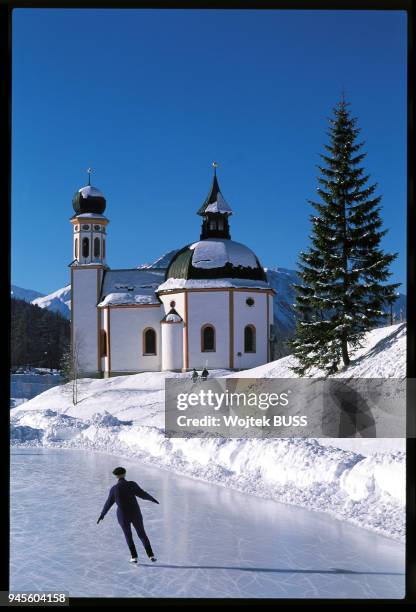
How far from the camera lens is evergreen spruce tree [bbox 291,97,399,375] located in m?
17.5

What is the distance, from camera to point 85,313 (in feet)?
119

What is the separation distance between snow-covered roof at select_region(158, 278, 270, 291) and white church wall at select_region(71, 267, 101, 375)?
450cm

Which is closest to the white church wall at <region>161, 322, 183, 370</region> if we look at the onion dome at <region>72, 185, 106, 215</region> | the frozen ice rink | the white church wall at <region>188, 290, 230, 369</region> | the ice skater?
the white church wall at <region>188, 290, 230, 369</region>

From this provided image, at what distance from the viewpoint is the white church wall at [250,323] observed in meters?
33.3

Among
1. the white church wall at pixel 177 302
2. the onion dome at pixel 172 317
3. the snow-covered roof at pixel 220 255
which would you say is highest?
the snow-covered roof at pixel 220 255

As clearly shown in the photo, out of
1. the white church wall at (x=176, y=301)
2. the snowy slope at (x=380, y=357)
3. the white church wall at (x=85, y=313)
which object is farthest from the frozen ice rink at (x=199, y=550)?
the white church wall at (x=85, y=313)

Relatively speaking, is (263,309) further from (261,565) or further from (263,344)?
(261,565)

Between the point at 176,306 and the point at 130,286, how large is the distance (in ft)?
12.1

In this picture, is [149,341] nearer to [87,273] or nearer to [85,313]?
[85,313]

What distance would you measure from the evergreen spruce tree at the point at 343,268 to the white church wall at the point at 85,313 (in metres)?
19.1

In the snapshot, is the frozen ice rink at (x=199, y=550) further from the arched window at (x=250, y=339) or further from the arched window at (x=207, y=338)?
the arched window at (x=250, y=339)

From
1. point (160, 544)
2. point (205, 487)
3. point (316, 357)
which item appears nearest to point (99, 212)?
point (316, 357)

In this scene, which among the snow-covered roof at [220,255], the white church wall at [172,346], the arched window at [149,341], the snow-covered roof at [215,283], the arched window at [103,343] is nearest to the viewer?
the white church wall at [172,346]

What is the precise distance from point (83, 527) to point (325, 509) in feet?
11.2
